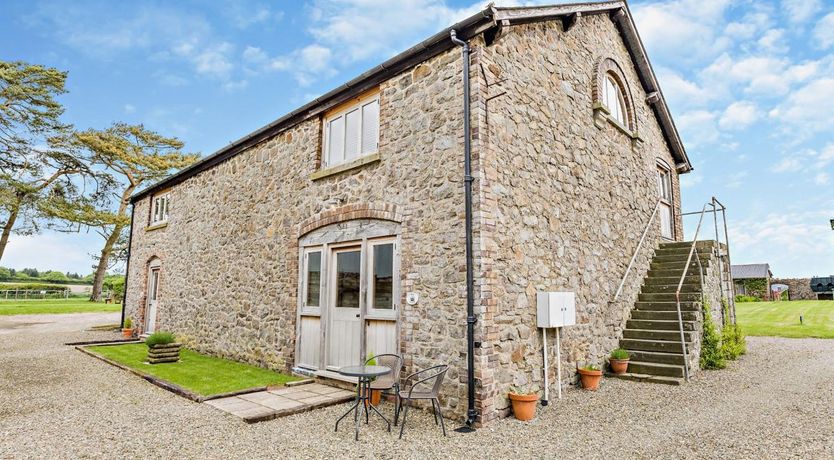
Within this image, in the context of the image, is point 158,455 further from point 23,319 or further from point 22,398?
point 23,319

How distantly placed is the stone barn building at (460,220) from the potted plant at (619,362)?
1.15 feet

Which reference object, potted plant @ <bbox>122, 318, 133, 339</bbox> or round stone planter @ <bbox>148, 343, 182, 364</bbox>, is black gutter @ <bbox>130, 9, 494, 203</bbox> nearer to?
round stone planter @ <bbox>148, 343, 182, 364</bbox>

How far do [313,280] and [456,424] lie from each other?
387 cm

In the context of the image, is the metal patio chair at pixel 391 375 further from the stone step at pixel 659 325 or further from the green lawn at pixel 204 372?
the stone step at pixel 659 325

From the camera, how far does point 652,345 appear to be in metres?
8.32

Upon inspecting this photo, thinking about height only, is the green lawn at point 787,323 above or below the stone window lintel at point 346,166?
below

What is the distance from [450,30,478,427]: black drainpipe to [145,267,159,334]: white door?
469 inches

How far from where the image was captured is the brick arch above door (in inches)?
257

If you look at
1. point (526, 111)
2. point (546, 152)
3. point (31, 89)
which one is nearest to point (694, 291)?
point (546, 152)

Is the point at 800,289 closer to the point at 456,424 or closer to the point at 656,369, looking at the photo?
the point at 656,369

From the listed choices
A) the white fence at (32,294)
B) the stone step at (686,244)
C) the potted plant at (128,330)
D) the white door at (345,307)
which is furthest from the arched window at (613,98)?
the white fence at (32,294)

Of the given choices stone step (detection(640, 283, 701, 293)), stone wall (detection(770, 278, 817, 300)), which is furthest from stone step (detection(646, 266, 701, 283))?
stone wall (detection(770, 278, 817, 300))

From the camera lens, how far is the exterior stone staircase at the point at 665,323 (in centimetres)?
779

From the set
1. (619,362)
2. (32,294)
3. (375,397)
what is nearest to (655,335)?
(619,362)
